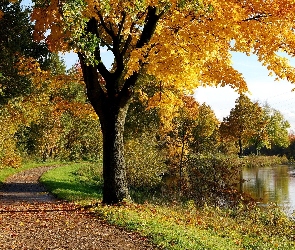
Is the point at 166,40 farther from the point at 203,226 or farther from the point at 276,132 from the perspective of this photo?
the point at 276,132

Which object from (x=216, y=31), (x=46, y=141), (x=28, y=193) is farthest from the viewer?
(x=46, y=141)

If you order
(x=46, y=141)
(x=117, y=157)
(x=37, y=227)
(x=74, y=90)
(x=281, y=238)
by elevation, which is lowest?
(x=281, y=238)

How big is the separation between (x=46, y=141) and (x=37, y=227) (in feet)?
101

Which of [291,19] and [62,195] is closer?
[291,19]

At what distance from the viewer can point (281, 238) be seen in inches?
516

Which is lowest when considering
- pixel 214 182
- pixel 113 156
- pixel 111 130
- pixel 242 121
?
pixel 214 182

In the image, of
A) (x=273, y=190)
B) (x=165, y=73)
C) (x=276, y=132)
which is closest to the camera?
(x=165, y=73)

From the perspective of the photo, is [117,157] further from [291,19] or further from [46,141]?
[46,141]

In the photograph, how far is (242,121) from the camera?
65.5 m

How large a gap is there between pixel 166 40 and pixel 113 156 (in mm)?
4747

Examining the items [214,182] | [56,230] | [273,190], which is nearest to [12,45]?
[214,182]

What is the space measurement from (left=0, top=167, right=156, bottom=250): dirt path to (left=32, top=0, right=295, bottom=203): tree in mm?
2272

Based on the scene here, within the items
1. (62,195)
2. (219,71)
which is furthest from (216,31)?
(62,195)

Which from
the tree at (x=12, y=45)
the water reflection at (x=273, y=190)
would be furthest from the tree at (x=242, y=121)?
the tree at (x=12, y=45)
